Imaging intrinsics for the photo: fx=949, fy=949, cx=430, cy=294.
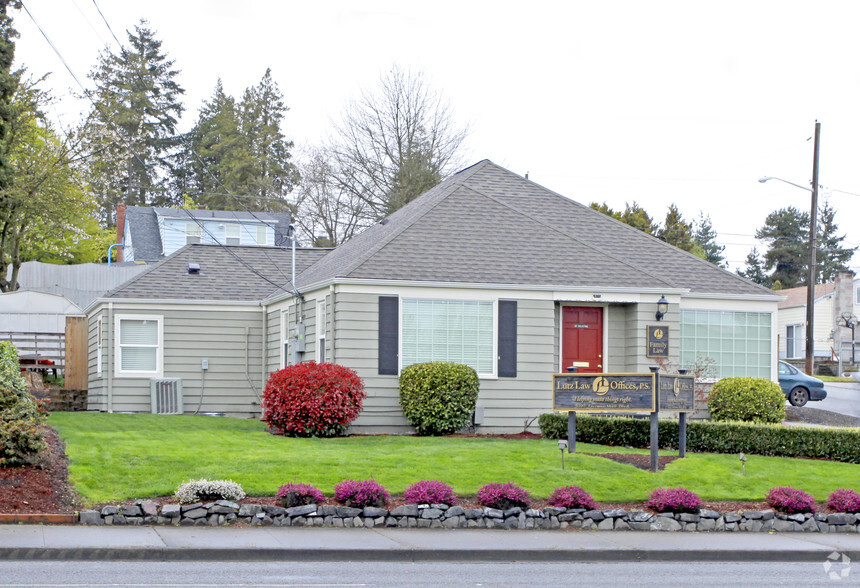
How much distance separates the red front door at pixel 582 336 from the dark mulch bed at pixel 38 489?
11190 millimetres

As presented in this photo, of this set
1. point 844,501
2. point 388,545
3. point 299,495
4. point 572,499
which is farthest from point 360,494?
point 844,501

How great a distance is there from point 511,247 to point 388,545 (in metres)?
11.5

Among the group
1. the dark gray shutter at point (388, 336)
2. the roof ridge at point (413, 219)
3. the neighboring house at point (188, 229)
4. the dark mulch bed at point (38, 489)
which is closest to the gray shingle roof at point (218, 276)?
the roof ridge at point (413, 219)

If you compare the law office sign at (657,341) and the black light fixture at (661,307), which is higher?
the black light fixture at (661,307)

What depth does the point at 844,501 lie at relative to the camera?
1321cm

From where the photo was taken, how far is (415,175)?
41188mm

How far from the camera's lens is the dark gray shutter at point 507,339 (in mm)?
20078

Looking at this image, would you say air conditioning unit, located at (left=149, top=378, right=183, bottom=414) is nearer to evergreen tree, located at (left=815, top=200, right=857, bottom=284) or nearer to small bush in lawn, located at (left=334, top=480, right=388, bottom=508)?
small bush in lawn, located at (left=334, top=480, right=388, bottom=508)

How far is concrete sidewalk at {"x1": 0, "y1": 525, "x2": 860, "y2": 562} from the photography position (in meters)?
9.95

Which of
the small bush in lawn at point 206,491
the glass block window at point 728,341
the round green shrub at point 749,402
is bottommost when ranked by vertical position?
the small bush in lawn at point 206,491

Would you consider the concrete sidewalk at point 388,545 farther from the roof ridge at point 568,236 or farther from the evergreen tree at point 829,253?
the evergreen tree at point 829,253

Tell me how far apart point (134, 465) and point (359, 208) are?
99.6ft

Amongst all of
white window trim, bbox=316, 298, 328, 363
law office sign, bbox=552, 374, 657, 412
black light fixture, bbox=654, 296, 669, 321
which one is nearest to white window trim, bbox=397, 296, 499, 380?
white window trim, bbox=316, 298, 328, 363

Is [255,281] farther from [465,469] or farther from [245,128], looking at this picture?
[245,128]
